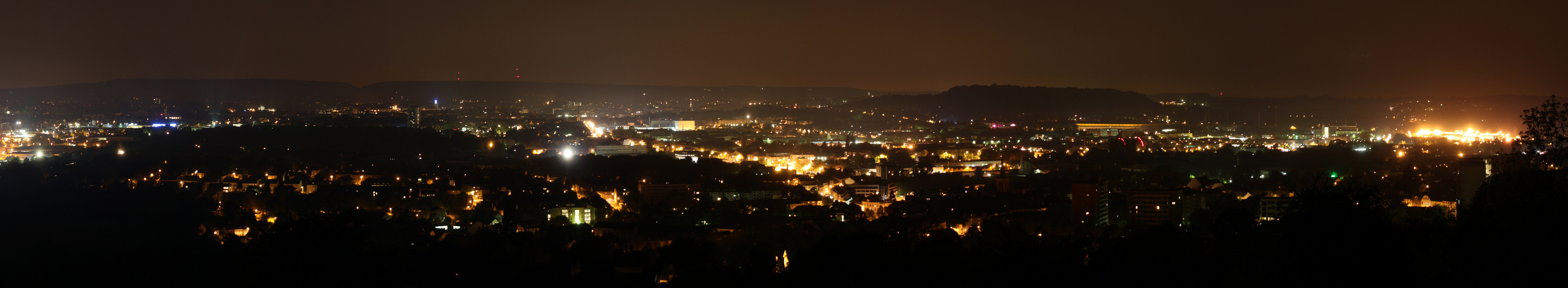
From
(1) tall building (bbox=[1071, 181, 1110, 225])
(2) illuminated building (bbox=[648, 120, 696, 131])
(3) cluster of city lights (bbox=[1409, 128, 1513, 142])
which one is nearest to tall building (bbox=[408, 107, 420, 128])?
(2) illuminated building (bbox=[648, 120, 696, 131])

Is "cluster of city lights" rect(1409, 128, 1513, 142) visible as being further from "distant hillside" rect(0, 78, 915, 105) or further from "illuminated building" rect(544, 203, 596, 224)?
"distant hillside" rect(0, 78, 915, 105)

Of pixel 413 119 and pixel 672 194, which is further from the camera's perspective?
pixel 413 119

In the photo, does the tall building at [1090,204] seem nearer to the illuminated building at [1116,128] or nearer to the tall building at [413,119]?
the illuminated building at [1116,128]

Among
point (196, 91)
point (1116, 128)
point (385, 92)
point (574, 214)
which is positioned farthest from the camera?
point (385, 92)

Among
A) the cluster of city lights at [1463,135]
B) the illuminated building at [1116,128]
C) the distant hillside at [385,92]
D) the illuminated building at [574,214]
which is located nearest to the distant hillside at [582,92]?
the distant hillside at [385,92]

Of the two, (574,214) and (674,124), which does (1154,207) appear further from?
(674,124)

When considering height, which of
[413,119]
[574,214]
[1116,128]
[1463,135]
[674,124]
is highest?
[413,119]

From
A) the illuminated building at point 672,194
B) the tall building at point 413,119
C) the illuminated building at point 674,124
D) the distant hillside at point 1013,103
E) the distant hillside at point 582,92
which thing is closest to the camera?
the illuminated building at point 672,194

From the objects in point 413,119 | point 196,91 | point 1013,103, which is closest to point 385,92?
point 196,91
